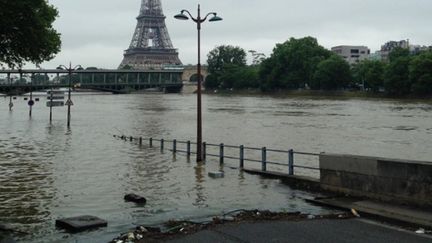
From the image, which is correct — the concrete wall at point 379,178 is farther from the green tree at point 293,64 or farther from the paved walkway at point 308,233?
the green tree at point 293,64

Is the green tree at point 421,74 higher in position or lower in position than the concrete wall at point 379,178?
higher

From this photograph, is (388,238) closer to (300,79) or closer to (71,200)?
(71,200)

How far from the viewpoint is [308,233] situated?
10.6m

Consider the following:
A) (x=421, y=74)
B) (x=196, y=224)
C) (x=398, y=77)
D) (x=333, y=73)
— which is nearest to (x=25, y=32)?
(x=196, y=224)

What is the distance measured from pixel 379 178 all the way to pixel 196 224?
4665 millimetres

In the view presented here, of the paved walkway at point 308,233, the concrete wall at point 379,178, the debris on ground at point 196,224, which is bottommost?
the debris on ground at point 196,224

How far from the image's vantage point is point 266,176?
20.1m

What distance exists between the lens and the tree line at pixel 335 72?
112 m

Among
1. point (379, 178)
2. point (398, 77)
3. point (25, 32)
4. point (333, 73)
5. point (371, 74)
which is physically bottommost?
point (379, 178)

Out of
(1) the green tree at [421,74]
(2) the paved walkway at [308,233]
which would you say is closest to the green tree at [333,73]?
(1) the green tree at [421,74]

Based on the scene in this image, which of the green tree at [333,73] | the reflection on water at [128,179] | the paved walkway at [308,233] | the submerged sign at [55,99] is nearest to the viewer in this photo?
the paved walkway at [308,233]

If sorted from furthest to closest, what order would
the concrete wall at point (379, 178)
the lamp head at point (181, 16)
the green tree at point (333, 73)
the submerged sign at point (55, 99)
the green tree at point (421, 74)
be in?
the green tree at point (333, 73) → the green tree at point (421, 74) → the submerged sign at point (55, 99) → the lamp head at point (181, 16) → the concrete wall at point (379, 178)

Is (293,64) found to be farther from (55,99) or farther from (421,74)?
(55,99)

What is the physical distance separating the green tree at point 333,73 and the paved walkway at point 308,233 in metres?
134
